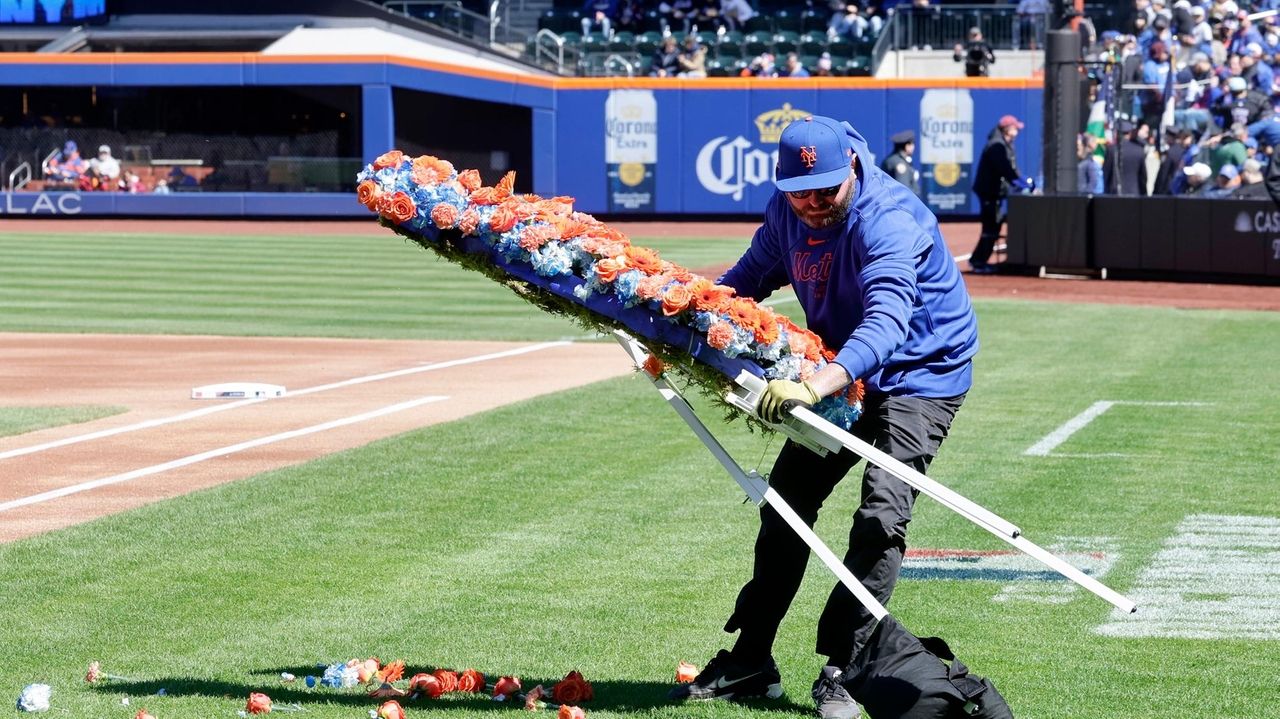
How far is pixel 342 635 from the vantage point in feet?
21.2

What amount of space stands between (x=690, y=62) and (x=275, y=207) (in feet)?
37.0

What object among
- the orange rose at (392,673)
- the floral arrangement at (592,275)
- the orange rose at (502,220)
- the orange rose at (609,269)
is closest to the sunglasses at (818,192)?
the floral arrangement at (592,275)

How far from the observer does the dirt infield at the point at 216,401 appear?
982 centimetres

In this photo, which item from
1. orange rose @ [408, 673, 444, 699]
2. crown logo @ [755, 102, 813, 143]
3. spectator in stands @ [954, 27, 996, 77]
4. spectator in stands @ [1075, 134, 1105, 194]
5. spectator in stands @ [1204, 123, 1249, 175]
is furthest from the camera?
crown logo @ [755, 102, 813, 143]

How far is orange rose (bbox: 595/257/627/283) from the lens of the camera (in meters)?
5.40

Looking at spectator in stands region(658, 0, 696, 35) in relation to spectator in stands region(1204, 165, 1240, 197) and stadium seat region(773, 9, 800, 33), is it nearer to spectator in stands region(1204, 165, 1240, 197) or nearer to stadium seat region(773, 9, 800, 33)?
stadium seat region(773, 9, 800, 33)

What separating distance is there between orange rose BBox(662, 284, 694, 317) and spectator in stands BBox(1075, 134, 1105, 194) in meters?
20.9

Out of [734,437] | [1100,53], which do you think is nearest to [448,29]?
[1100,53]

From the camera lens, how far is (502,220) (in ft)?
18.2

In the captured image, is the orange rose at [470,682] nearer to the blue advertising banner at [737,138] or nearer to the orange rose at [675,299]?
the orange rose at [675,299]

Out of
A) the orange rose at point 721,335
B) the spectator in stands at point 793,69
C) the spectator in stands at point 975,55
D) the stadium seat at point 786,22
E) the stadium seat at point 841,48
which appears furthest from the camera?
the stadium seat at point 786,22

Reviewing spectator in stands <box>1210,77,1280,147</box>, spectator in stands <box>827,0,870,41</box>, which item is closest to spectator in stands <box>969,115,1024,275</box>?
spectator in stands <box>1210,77,1280,147</box>

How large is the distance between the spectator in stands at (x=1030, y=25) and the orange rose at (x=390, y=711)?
37.5 metres

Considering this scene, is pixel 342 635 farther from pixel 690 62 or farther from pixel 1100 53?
pixel 690 62
